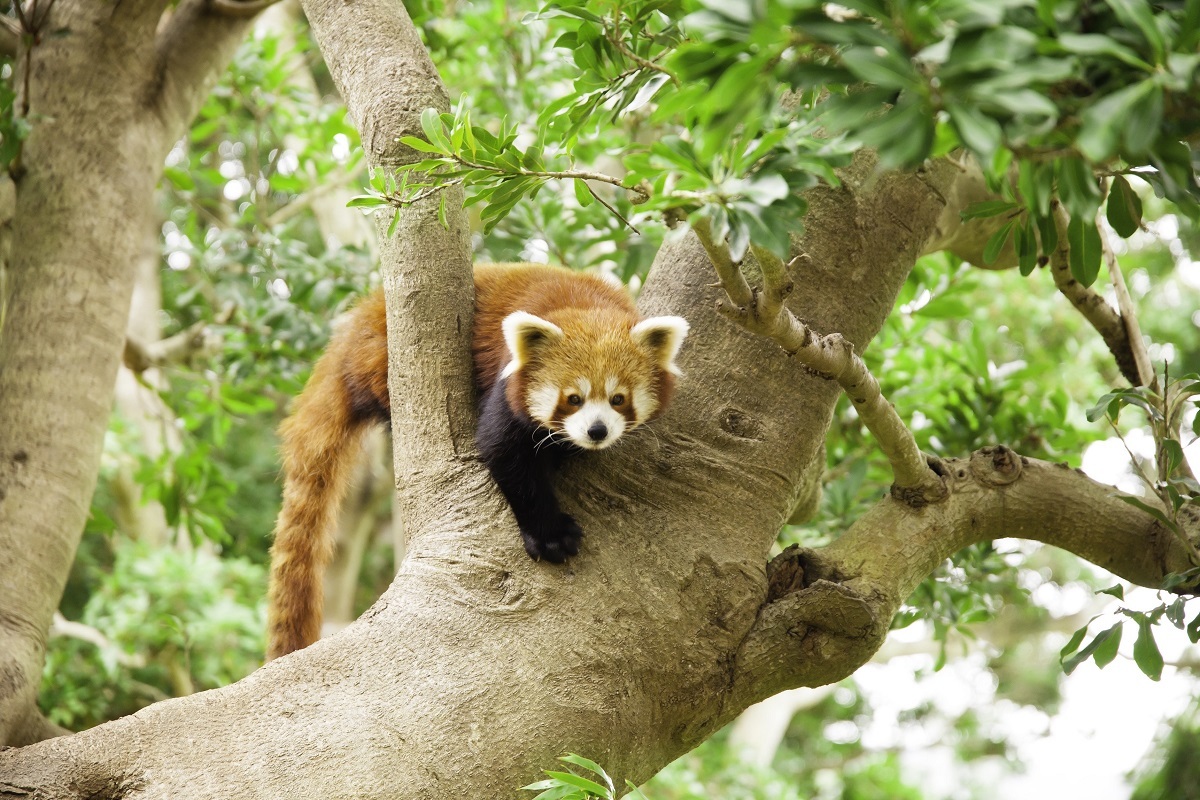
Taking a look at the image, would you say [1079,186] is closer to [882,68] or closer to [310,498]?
[882,68]

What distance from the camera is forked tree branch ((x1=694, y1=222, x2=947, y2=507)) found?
4.81 feet

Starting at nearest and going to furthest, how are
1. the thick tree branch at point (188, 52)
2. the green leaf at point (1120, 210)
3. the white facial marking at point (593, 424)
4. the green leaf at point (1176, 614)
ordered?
the green leaf at point (1120, 210) → the green leaf at point (1176, 614) → the white facial marking at point (593, 424) → the thick tree branch at point (188, 52)

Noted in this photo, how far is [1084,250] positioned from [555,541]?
43.4 inches

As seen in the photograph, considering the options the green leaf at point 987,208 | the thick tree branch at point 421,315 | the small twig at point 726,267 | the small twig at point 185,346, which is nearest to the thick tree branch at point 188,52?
the thick tree branch at point 421,315

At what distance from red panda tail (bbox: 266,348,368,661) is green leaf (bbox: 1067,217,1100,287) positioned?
1987mm

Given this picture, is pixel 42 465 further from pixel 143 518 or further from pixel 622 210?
pixel 143 518

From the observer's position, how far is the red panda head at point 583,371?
254 centimetres

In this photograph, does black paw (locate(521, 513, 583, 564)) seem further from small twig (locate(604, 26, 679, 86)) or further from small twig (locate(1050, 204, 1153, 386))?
small twig (locate(1050, 204, 1153, 386))

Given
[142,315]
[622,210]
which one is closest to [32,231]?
[622,210]

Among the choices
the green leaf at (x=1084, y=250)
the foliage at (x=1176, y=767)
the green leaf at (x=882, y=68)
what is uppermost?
the green leaf at (x=882, y=68)

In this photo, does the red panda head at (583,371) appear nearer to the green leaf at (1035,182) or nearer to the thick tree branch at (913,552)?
the thick tree branch at (913,552)

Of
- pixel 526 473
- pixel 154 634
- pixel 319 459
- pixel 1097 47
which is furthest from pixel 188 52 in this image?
pixel 154 634

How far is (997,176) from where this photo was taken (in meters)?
1.08

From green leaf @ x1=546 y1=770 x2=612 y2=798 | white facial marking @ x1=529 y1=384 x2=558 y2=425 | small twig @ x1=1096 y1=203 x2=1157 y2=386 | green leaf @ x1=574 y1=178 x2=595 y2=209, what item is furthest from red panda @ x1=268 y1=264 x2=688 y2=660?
small twig @ x1=1096 y1=203 x2=1157 y2=386
